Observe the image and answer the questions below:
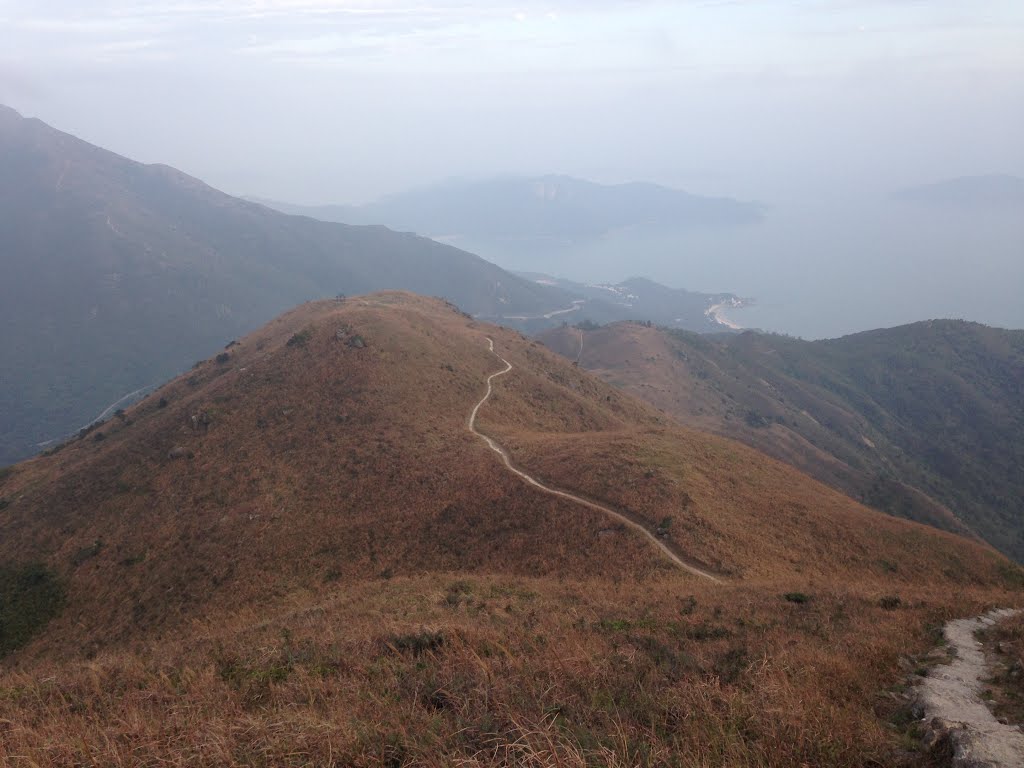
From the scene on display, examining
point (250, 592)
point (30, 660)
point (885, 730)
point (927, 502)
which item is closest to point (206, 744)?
point (885, 730)

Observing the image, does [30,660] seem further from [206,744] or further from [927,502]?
[927,502]

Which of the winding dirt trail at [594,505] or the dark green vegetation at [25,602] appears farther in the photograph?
the dark green vegetation at [25,602]

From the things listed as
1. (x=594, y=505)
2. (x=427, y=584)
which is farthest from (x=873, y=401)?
(x=427, y=584)

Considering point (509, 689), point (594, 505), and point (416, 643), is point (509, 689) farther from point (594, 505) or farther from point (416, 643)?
point (594, 505)

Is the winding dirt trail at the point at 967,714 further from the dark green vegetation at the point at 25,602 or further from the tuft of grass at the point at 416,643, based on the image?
the dark green vegetation at the point at 25,602

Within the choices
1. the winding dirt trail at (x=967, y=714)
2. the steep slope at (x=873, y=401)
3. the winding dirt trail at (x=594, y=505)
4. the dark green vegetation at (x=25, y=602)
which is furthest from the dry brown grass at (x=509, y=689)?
the steep slope at (x=873, y=401)

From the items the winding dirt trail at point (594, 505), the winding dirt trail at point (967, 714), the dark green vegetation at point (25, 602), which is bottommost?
the dark green vegetation at point (25, 602)

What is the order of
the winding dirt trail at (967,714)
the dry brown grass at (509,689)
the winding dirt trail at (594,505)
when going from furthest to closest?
the winding dirt trail at (594,505) < the dry brown grass at (509,689) < the winding dirt trail at (967,714)
